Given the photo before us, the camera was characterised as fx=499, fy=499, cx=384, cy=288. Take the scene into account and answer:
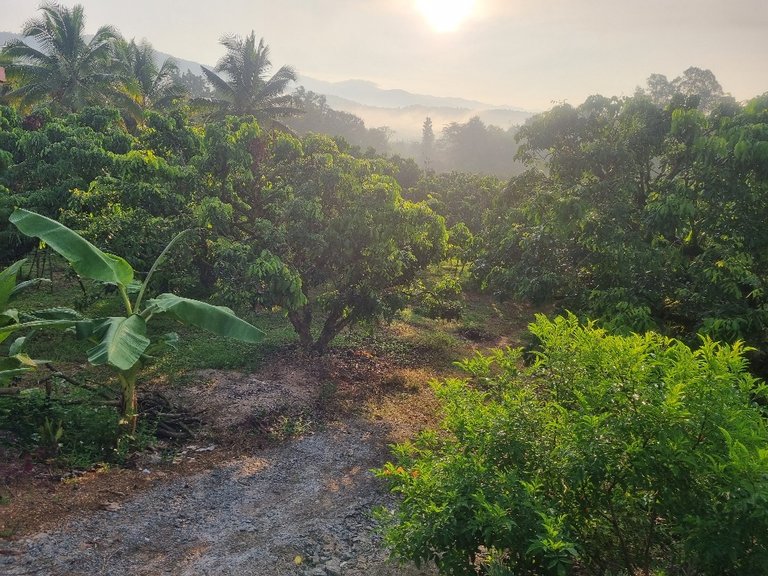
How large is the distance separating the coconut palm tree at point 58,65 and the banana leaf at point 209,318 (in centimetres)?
1994

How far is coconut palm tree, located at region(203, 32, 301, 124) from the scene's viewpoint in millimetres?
28844

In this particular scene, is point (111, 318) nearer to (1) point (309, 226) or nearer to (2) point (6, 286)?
(2) point (6, 286)

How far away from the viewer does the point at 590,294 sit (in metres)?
9.66

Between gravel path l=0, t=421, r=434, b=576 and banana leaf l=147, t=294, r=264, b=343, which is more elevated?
banana leaf l=147, t=294, r=264, b=343

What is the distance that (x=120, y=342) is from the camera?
6.22 m

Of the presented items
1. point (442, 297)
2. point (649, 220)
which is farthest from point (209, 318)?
point (649, 220)

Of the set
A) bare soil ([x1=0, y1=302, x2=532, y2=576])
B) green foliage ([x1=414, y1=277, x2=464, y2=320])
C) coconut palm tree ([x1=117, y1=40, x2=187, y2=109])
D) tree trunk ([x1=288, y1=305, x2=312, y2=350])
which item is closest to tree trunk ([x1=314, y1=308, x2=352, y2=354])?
tree trunk ([x1=288, y1=305, x2=312, y2=350])

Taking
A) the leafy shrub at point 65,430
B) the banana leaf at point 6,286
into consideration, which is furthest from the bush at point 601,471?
the banana leaf at point 6,286

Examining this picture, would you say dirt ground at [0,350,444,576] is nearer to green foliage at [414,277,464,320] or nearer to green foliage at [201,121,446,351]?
green foliage at [201,121,446,351]

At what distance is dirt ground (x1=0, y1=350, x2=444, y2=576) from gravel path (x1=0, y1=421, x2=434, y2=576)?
15mm

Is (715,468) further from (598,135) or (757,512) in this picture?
(598,135)

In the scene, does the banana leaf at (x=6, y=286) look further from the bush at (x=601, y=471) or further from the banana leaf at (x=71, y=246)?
the bush at (x=601, y=471)

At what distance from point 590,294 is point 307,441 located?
5995 millimetres

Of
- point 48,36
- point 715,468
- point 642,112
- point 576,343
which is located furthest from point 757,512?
point 48,36
